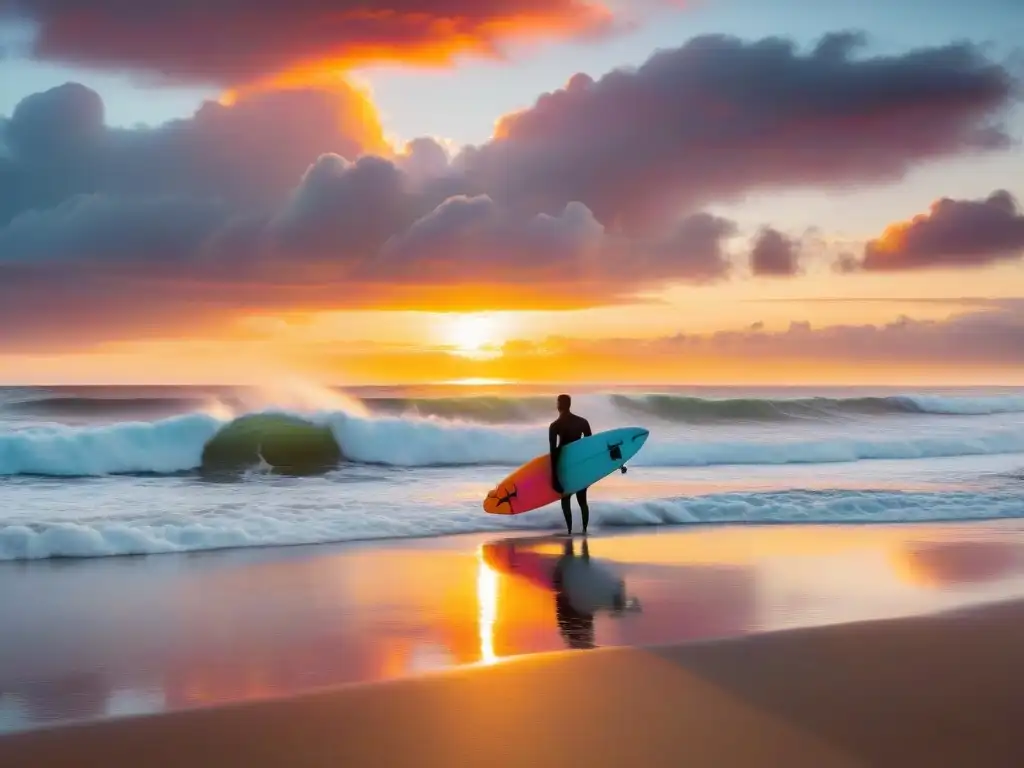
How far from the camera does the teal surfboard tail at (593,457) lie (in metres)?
11.4

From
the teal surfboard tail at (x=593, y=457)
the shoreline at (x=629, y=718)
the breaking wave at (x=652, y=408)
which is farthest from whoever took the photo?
the breaking wave at (x=652, y=408)

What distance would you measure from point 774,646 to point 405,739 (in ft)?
7.94

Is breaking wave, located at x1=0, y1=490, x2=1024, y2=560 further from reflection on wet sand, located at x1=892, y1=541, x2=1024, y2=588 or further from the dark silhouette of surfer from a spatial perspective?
the dark silhouette of surfer

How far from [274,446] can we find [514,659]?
1374 cm

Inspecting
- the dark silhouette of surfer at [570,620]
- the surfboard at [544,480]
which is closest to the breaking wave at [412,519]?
the surfboard at [544,480]

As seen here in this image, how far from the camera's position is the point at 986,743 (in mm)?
3977

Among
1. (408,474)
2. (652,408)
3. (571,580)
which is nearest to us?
(571,580)

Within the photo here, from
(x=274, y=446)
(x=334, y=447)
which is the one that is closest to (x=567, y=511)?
(x=274, y=446)

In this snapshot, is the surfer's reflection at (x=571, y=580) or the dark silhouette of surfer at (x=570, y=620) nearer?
the dark silhouette of surfer at (x=570, y=620)

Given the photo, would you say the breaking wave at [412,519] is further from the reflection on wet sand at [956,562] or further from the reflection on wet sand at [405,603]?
the reflection on wet sand at [956,562]

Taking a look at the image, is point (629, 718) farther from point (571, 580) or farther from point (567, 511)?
point (567, 511)

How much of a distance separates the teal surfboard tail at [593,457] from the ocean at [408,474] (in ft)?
1.71

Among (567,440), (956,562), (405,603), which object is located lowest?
(956,562)

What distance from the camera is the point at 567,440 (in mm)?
11750
